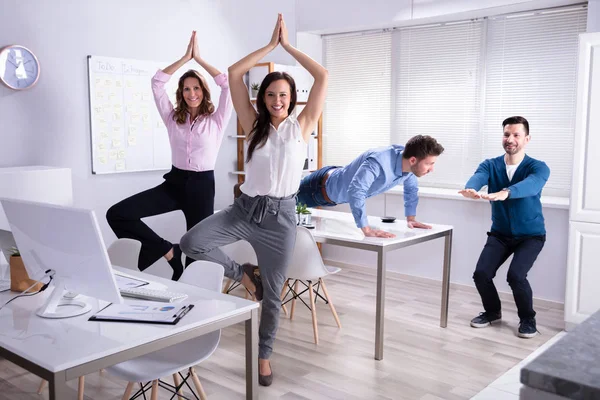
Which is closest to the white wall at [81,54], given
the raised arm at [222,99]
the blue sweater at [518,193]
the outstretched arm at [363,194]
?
the raised arm at [222,99]

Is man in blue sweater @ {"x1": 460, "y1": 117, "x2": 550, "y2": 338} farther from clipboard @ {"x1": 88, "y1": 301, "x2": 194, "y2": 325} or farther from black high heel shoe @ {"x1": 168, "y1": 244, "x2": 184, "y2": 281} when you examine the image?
clipboard @ {"x1": 88, "y1": 301, "x2": 194, "y2": 325}

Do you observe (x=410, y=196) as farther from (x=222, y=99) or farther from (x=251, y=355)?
(x=251, y=355)

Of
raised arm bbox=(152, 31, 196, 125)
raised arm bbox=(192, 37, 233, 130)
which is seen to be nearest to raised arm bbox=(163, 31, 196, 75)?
raised arm bbox=(152, 31, 196, 125)

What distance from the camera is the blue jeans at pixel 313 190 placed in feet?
14.3

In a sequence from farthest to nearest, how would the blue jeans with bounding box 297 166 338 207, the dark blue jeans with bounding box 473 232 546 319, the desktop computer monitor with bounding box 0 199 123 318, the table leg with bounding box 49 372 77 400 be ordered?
1. the blue jeans with bounding box 297 166 338 207
2. the dark blue jeans with bounding box 473 232 546 319
3. the desktop computer monitor with bounding box 0 199 123 318
4. the table leg with bounding box 49 372 77 400

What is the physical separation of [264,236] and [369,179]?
0.93 m

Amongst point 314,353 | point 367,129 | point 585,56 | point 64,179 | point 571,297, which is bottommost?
point 314,353

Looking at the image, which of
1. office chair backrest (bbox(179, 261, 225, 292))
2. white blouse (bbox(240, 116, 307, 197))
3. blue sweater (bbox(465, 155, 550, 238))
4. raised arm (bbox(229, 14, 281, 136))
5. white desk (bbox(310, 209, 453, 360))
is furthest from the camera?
blue sweater (bbox(465, 155, 550, 238))

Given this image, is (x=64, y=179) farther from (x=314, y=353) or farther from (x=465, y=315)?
(x=465, y=315)

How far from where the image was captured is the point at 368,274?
228 inches

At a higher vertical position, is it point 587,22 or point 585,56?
point 587,22

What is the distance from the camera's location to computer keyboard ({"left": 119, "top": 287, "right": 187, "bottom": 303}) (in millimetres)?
2193

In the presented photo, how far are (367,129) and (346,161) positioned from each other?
404 mm

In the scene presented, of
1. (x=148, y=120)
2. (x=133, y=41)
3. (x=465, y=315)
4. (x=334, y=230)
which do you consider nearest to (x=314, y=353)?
(x=334, y=230)
